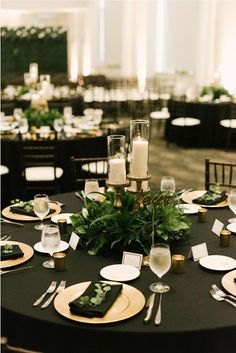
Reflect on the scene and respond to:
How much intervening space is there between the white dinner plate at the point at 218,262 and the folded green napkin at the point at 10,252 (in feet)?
2.62

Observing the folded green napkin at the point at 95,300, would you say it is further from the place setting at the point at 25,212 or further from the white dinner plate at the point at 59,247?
the place setting at the point at 25,212

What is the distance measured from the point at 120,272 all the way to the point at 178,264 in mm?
242

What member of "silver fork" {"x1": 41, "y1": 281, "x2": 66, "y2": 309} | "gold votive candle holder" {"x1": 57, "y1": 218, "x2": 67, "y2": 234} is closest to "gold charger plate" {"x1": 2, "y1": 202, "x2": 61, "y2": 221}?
"gold votive candle holder" {"x1": 57, "y1": 218, "x2": 67, "y2": 234}

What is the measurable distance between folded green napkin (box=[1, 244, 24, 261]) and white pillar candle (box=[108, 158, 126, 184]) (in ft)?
1.68

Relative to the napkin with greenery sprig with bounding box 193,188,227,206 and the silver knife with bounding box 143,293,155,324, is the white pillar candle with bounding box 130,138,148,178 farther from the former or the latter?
the napkin with greenery sprig with bounding box 193,188,227,206

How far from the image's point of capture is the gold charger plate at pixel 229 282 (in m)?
1.96

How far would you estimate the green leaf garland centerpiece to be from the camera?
232cm

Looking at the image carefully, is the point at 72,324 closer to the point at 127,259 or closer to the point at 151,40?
the point at 127,259

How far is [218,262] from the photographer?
2230 millimetres

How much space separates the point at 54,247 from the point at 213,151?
6.31 meters

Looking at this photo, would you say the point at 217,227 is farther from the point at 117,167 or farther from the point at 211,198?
the point at 117,167

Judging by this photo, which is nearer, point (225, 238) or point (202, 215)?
point (225, 238)

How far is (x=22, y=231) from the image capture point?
2648 millimetres

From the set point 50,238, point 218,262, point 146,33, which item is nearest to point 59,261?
point 50,238
